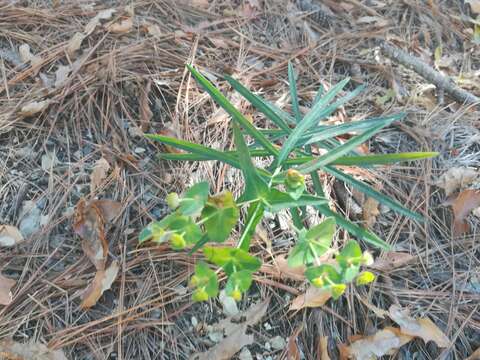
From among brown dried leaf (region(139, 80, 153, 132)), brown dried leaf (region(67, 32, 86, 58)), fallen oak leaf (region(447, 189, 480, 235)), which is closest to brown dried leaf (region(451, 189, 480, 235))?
fallen oak leaf (region(447, 189, 480, 235))

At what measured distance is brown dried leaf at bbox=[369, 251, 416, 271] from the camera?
140cm

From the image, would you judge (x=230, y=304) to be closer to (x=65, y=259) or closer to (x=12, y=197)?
(x=65, y=259)

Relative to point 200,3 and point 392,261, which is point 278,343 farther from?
point 200,3

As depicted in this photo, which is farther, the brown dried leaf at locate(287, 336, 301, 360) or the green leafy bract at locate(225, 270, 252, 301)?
the brown dried leaf at locate(287, 336, 301, 360)

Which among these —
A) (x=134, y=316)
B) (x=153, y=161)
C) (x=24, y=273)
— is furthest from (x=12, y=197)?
(x=134, y=316)

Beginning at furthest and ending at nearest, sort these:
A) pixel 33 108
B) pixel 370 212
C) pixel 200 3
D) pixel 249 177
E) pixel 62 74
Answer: pixel 200 3, pixel 62 74, pixel 33 108, pixel 370 212, pixel 249 177

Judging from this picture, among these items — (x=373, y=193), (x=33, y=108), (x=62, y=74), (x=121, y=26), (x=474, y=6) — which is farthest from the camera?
(x=474, y=6)

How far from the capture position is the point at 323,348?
1267 mm

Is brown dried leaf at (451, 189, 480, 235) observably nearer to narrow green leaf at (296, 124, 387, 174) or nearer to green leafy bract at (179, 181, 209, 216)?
narrow green leaf at (296, 124, 387, 174)

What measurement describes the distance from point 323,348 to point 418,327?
→ 0.27 meters

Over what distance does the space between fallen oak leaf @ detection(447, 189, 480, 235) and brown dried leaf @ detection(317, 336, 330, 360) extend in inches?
22.1

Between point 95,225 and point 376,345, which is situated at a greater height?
point 95,225

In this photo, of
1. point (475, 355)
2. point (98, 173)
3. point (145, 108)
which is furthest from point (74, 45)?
point (475, 355)

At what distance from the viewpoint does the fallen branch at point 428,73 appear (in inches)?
72.4
